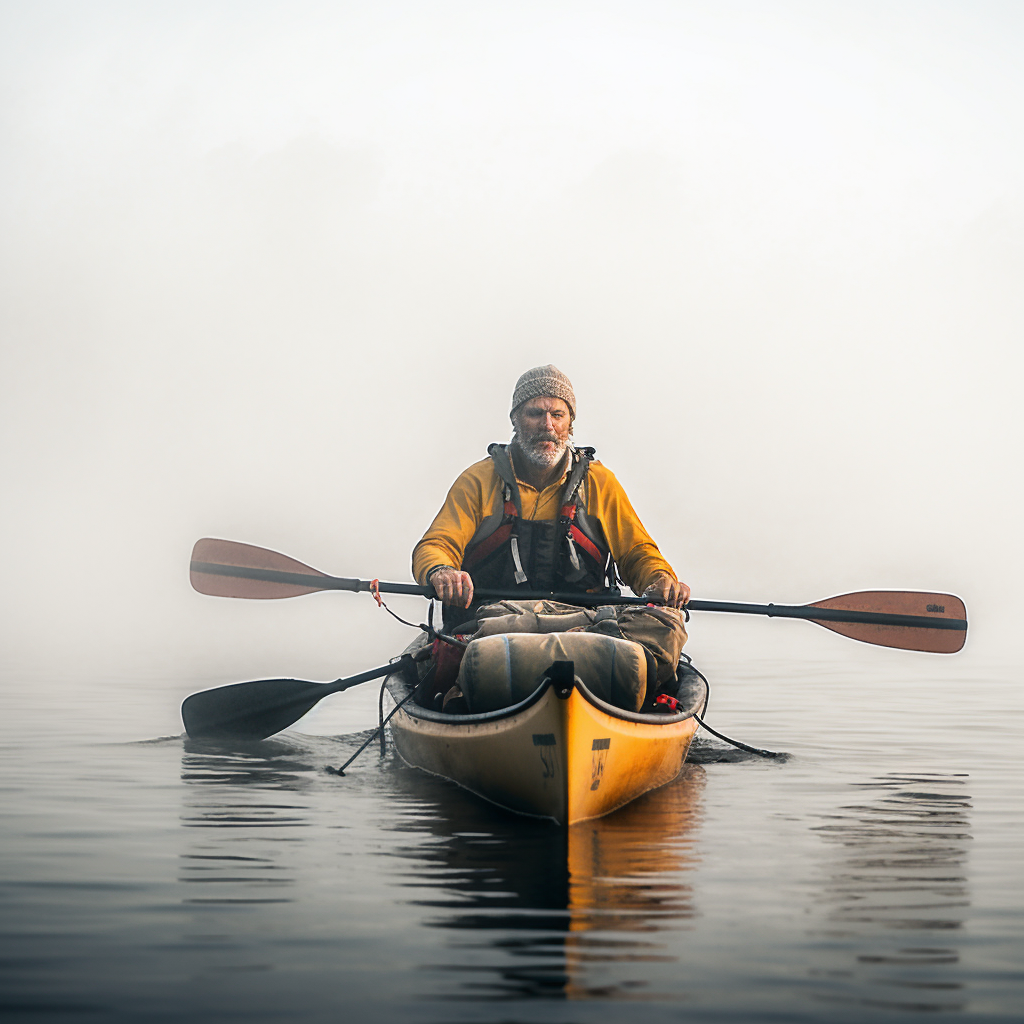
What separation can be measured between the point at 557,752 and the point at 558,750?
0.01 meters

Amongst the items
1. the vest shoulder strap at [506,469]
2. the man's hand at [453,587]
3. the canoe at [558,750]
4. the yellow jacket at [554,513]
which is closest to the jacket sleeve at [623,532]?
the yellow jacket at [554,513]

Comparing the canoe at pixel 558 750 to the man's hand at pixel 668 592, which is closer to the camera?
the canoe at pixel 558 750

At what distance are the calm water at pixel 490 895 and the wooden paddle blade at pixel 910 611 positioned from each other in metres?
0.84

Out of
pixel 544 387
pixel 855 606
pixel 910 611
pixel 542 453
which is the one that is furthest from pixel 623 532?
pixel 910 611

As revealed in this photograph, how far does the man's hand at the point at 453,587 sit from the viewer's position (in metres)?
6.42

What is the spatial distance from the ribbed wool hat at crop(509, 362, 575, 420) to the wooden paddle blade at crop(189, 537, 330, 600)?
5.82 feet

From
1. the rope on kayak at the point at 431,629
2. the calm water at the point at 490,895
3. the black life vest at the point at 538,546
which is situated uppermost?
the black life vest at the point at 538,546

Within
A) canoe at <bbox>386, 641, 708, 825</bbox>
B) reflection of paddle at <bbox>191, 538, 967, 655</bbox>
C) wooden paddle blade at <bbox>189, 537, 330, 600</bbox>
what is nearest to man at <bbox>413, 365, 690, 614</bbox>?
reflection of paddle at <bbox>191, 538, 967, 655</bbox>

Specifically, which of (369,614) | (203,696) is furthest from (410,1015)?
(369,614)

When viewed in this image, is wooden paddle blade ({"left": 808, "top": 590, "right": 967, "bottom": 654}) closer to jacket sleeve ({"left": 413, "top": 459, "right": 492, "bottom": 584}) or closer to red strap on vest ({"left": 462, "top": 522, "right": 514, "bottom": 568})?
red strap on vest ({"left": 462, "top": 522, "right": 514, "bottom": 568})

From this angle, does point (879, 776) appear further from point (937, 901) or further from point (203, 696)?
point (203, 696)

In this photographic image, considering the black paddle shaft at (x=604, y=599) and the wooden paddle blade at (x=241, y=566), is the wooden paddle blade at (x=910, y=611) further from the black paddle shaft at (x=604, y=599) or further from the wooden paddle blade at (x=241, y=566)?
the wooden paddle blade at (x=241, y=566)

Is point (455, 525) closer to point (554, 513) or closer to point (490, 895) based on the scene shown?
point (554, 513)

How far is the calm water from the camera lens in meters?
2.82
